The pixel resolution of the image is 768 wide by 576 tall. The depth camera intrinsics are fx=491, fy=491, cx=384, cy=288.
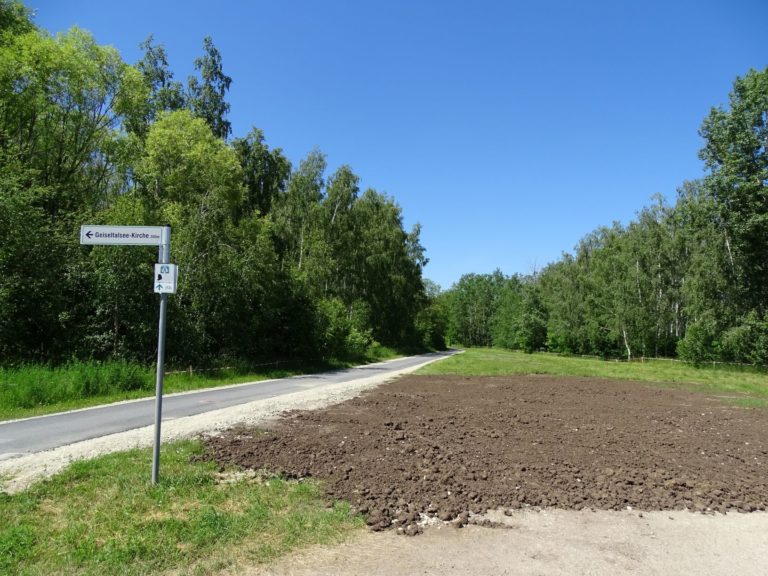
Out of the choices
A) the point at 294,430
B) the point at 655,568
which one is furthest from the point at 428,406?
the point at 655,568

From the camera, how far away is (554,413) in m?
12.3

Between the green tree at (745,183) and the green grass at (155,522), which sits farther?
the green tree at (745,183)

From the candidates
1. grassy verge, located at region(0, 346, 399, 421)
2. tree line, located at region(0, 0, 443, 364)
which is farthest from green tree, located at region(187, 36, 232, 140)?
grassy verge, located at region(0, 346, 399, 421)

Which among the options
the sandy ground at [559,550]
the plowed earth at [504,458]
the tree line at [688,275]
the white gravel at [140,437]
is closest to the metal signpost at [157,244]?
the plowed earth at [504,458]

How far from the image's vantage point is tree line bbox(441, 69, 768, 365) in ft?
121

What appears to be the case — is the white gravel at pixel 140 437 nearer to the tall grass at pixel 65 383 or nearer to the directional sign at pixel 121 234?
the directional sign at pixel 121 234

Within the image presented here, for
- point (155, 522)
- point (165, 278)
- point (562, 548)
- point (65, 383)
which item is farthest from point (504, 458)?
point (65, 383)

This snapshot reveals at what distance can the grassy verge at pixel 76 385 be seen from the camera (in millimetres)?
11906

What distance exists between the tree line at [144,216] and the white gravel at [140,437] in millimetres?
9523

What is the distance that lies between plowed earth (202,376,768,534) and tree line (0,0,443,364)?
40.2 feet

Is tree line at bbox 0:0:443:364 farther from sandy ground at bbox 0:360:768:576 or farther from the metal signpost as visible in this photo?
sandy ground at bbox 0:360:768:576

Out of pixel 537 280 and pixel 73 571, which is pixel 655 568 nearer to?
pixel 73 571

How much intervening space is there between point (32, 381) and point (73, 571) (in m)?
11.2

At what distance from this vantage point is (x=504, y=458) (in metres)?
7.35
